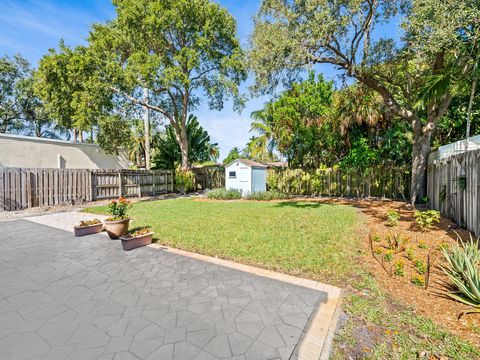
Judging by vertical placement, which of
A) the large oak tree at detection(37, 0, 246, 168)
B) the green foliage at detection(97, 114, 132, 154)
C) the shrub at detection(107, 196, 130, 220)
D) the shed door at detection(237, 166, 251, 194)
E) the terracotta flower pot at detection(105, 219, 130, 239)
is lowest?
the terracotta flower pot at detection(105, 219, 130, 239)

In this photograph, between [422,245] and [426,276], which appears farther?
[422,245]

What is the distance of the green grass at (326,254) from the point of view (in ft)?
7.32

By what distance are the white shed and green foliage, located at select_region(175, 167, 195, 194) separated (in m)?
3.84

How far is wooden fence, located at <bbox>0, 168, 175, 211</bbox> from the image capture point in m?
9.92

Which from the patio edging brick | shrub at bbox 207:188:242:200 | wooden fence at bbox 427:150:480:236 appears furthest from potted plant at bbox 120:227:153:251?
shrub at bbox 207:188:242:200

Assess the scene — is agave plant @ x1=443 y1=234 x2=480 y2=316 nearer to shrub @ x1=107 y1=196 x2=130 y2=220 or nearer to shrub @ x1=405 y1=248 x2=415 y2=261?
shrub @ x1=405 y1=248 x2=415 y2=261

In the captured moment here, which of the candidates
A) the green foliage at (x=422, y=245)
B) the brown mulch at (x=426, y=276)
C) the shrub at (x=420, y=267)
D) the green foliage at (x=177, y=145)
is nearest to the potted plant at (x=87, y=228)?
the brown mulch at (x=426, y=276)

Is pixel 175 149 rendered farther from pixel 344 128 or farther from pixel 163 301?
pixel 163 301

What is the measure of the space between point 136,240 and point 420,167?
10.7 m

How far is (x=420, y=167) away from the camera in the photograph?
30.9 feet

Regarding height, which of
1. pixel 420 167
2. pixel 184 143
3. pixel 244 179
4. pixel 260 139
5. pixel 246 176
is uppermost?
pixel 260 139

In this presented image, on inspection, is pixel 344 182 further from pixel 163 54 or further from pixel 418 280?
pixel 163 54

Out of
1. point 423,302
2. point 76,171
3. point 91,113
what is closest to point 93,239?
point 423,302

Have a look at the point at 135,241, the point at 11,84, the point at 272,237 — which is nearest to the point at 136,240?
the point at 135,241
